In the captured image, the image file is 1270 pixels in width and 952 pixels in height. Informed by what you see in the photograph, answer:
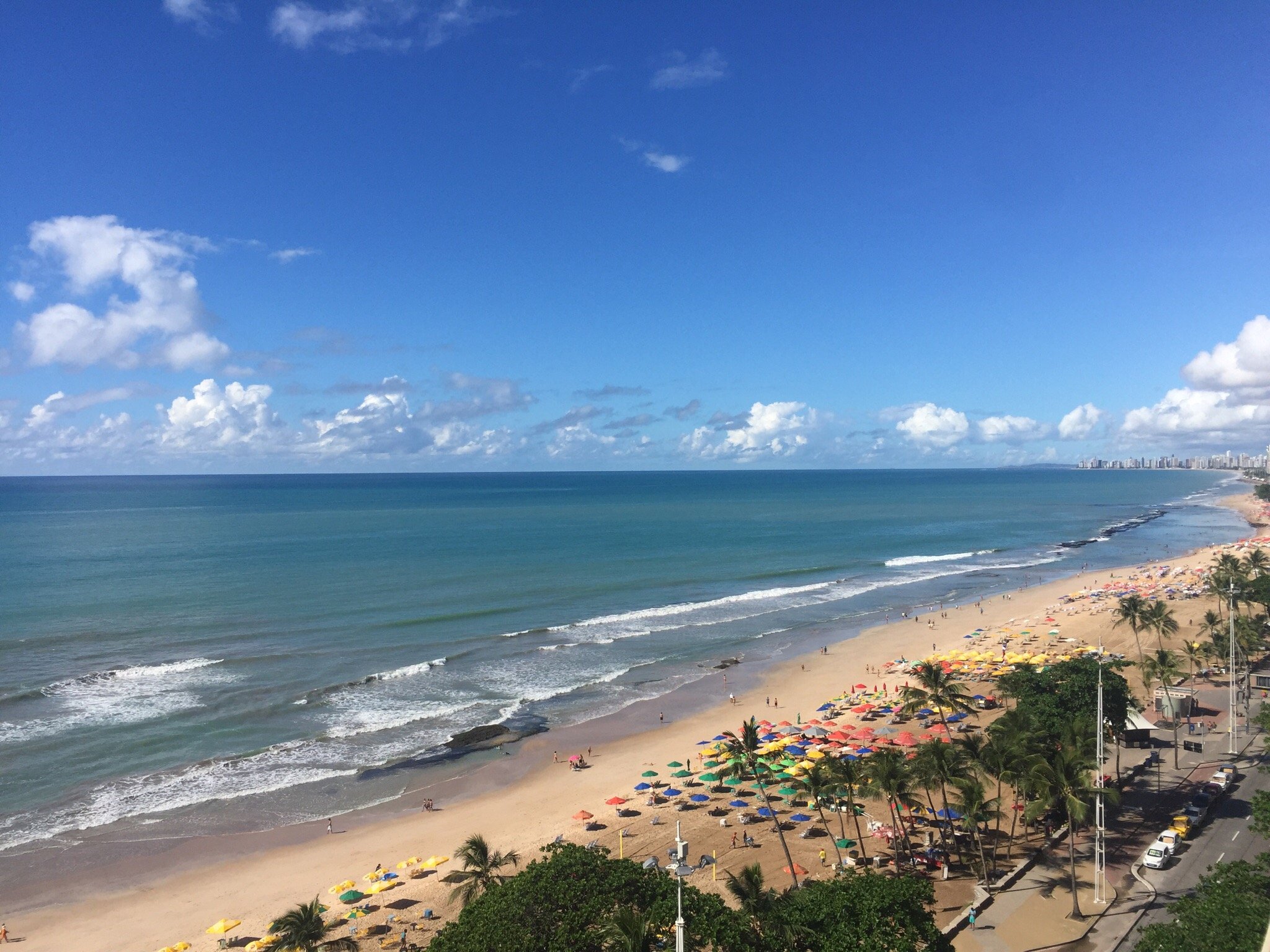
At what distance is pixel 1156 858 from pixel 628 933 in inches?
814

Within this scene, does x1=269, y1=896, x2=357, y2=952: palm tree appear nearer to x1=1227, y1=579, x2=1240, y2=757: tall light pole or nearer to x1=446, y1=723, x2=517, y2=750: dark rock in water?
x1=446, y1=723, x2=517, y2=750: dark rock in water

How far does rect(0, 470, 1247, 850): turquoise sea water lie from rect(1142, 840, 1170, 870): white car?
31192 mm

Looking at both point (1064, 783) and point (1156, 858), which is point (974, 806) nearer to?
point (1064, 783)

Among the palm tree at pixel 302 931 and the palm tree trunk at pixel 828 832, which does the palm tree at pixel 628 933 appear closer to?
the palm tree at pixel 302 931

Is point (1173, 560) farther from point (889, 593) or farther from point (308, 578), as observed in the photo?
point (308, 578)

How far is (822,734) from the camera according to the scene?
141ft

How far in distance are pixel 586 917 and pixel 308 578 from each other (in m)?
82.3

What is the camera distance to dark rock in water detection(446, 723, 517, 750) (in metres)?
44.7

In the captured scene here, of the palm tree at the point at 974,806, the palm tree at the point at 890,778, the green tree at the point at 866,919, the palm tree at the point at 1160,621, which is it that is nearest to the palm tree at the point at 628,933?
the green tree at the point at 866,919

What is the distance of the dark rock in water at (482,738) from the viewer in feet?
147

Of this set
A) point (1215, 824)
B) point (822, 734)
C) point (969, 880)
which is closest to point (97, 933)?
point (969, 880)

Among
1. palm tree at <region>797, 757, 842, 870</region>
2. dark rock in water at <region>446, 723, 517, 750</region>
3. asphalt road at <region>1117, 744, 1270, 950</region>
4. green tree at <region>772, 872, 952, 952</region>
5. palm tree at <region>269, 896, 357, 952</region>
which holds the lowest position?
dark rock in water at <region>446, 723, 517, 750</region>

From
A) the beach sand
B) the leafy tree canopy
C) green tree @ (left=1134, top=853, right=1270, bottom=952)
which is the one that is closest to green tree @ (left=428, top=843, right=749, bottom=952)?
green tree @ (left=1134, top=853, right=1270, bottom=952)

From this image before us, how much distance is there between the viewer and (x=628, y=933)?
54.6 ft
